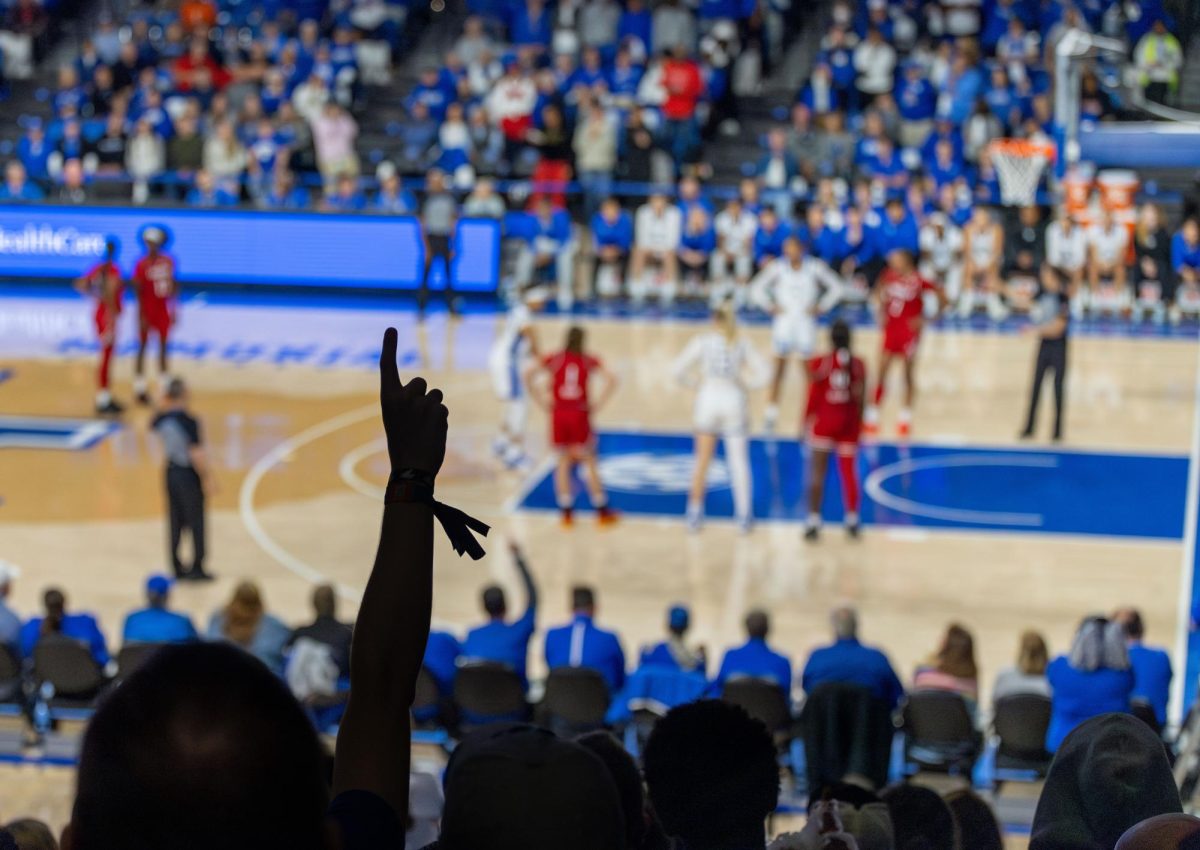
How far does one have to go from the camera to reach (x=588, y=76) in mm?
26531

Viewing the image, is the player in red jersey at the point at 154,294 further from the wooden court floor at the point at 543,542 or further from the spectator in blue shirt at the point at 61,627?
the spectator in blue shirt at the point at 61,627

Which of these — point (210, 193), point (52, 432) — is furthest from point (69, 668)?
point (210, 193)

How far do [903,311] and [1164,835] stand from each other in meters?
14.0

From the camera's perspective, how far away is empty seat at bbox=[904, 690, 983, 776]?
320 inches

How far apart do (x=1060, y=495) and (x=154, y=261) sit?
844 cm

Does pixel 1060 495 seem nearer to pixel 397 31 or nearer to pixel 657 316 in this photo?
pixel 657 316

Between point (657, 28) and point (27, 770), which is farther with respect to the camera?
point (657, 28)

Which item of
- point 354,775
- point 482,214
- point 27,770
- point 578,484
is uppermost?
point 482,214

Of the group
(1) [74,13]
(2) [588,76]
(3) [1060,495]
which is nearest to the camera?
(3) [1060,495]

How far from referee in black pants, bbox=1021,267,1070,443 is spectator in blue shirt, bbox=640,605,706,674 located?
7642 millimetres

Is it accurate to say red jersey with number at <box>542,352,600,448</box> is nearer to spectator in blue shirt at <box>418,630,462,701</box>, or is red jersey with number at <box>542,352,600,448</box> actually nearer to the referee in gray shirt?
spectator in blue shirt at <box>418,630,462,701</box>

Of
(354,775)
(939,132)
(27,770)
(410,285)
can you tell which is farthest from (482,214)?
(354,775)

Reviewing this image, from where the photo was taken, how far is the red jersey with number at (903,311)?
16.0 metres

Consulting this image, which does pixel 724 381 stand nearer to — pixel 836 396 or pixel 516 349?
pixel 836 396
